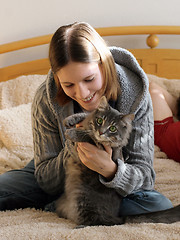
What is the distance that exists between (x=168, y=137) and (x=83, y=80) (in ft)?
3.30

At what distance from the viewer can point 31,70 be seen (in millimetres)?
2979

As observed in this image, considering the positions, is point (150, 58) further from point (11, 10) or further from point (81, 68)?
point (81, 68)

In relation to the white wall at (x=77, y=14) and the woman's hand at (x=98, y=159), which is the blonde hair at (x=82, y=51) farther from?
the white wall at (x=77, y=14)

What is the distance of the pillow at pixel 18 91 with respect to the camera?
8.48 feet

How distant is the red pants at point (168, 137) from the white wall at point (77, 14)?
4.09 feet

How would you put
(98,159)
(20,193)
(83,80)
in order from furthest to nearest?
(20,193), (83,80), (98,159)

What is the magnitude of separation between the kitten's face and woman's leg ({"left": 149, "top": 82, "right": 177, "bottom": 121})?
1.05 metres

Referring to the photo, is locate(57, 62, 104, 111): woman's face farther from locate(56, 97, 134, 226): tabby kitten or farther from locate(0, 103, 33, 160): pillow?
locate(0, 103, 33, 160): pillow

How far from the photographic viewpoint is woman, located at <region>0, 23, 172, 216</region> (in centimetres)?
130

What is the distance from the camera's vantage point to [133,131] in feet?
4.73

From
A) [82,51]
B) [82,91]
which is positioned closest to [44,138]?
[82,91]

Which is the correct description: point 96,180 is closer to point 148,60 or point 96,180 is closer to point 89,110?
point 89,110

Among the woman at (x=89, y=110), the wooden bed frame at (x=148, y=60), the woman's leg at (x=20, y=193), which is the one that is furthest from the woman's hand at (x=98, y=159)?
the wooden bed frame at (x=148, y=60)

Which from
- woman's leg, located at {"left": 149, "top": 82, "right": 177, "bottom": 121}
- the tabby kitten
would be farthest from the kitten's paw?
woman's leg, located at {"left": 149, "top": 82, "right": 177, "bottom": 121}
